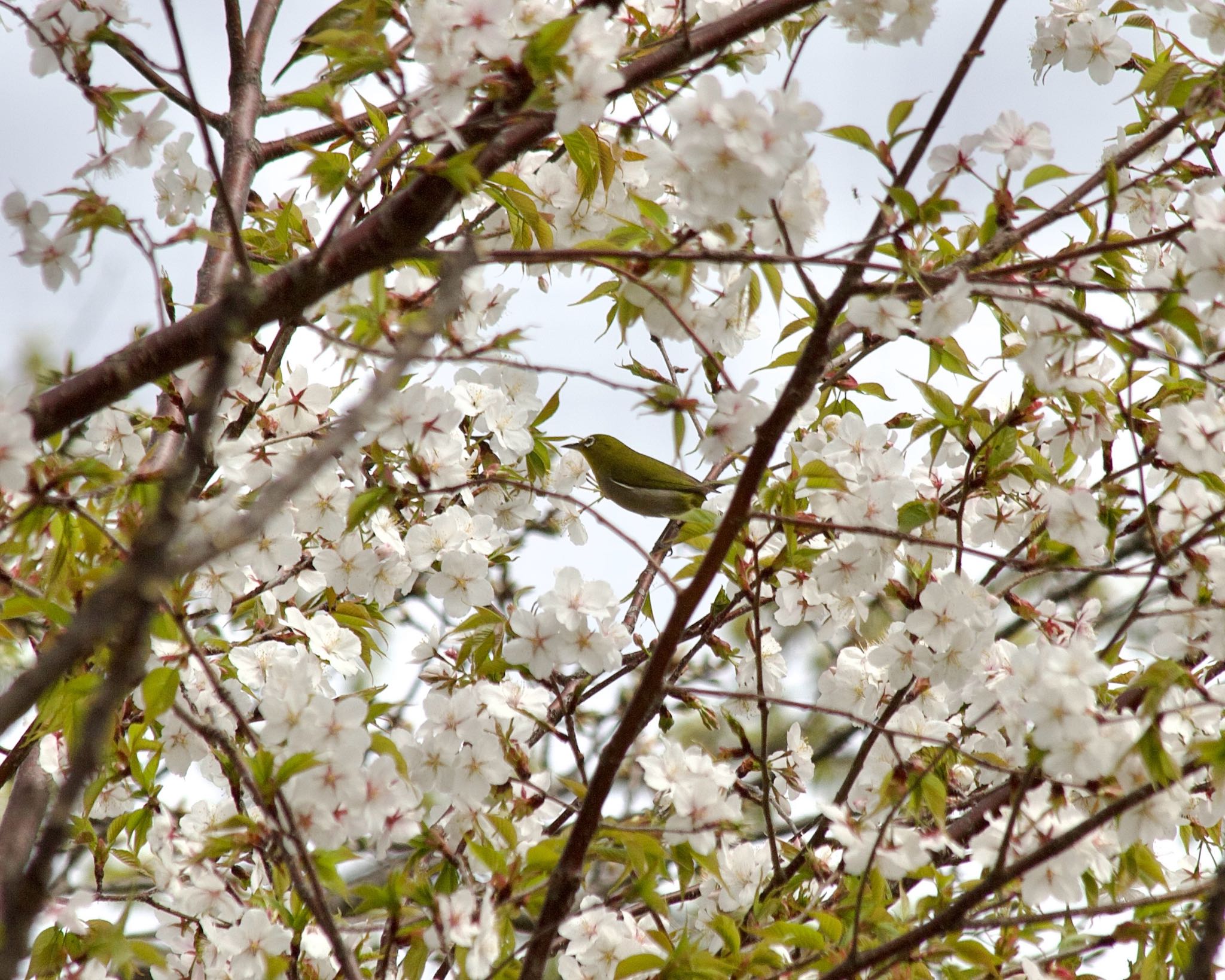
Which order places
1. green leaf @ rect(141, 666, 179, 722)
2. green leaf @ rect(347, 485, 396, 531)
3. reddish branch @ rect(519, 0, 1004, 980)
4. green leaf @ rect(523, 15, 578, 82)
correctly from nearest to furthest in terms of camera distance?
green leaf @ rect(523, 15, 578, 82)
reddish branch @ rect(519, 0, 1004, 980)
green leaf @ rect(141, 666, 179, 722)
green leaf @ rect(347, 485, 396, 531)

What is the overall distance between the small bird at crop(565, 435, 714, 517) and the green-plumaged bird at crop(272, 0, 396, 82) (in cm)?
166

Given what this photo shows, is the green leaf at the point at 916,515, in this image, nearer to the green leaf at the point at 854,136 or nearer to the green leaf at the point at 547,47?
the green leaf at the point at 854,136

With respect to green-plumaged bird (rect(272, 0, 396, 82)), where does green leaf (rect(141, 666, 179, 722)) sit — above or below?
below

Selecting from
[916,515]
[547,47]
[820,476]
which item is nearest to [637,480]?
[916,515]

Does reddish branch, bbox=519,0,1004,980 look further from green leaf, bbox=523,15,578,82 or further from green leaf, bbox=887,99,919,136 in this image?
green leaf, bbox=523,15,578,82

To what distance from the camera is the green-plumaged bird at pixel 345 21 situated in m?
1.76

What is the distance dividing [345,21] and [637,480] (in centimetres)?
203

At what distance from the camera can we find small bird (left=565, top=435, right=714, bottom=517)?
3840 millimetres

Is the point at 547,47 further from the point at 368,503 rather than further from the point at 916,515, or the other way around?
the point at 916,515

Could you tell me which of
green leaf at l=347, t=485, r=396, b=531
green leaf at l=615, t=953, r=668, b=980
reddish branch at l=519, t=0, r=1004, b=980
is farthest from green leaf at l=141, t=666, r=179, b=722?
green leaf at l=615, t=953, r=668, b=980

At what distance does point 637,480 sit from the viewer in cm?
404

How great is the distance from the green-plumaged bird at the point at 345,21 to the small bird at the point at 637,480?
1.66 metres

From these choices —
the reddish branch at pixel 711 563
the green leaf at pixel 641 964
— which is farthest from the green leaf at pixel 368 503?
the green leaf at pixel 641 964

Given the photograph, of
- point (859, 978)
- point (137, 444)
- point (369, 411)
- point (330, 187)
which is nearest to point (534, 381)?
point (137, 444)
